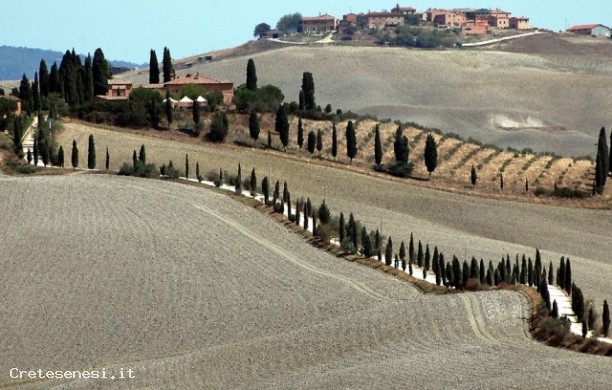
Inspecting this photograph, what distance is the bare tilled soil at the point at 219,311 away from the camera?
118 feet

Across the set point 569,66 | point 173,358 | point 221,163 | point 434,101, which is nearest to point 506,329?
point 173,358

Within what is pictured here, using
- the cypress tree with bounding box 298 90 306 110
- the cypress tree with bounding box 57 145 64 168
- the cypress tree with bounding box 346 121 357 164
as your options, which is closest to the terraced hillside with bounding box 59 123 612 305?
the cypress tree with bounding box 57 145 64 168

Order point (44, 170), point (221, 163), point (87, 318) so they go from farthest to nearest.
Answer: point (221, 163) → point (44, 170) → point (87, 318)

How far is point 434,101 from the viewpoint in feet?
498

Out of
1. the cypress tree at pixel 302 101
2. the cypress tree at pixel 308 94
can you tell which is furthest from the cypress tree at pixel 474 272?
the cypress tree at pixel 308 94

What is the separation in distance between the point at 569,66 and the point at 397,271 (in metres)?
133

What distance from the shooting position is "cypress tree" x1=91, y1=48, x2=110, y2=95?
10112cm

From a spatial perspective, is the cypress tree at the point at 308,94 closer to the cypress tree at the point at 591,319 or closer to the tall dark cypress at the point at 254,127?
the tall dark cypress at the point at 254,127

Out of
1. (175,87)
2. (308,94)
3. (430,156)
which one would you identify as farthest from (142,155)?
(175,87)

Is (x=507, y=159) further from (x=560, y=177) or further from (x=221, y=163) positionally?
(x=221, y=163)

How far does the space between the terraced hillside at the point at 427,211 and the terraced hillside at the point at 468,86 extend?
119 ft

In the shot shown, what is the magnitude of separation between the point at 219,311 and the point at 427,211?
28.4 metres

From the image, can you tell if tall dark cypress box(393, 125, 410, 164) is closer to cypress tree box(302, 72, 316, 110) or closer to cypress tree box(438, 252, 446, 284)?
cypress tree box(302, 72, 316, 110)

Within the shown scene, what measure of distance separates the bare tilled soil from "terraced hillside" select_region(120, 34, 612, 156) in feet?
191
